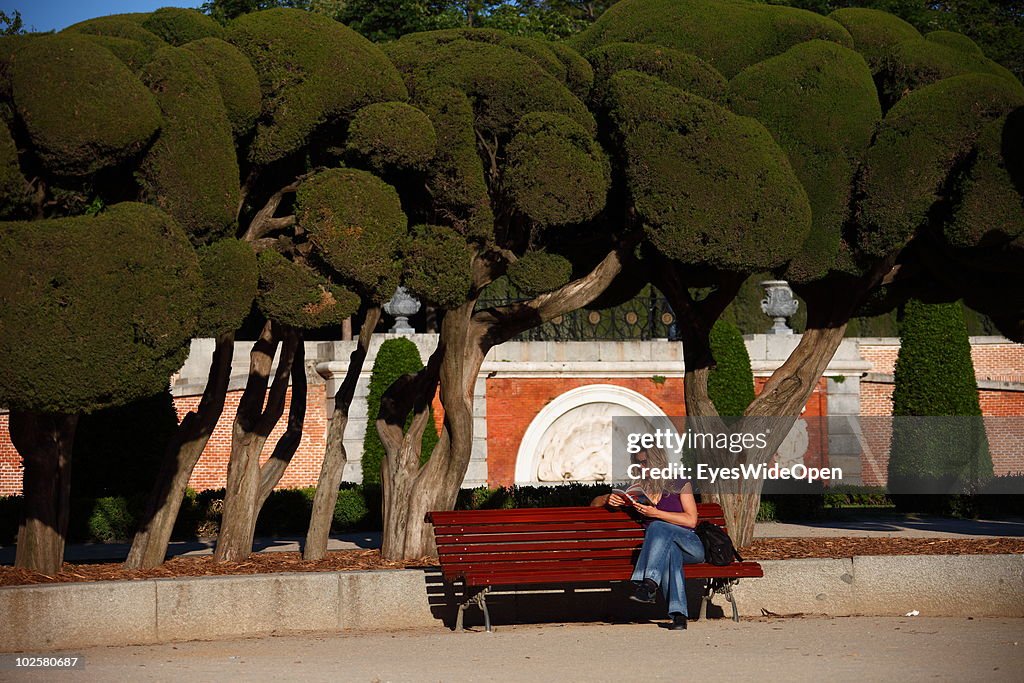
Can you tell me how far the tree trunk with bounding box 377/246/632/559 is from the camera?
1127 centimetres

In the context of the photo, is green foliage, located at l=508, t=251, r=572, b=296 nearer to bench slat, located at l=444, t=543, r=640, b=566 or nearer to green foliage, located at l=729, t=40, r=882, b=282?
green foliage, located at l=729, t=40, r=882, b=282

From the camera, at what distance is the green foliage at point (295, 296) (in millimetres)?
9617

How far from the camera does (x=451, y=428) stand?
1131cm

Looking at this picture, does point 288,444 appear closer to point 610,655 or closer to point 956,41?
point 610,655

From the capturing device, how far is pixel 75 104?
28.1 feet

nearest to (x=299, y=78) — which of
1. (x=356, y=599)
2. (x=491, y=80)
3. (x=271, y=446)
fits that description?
(x=491, y=80)

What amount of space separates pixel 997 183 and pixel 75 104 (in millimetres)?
7409

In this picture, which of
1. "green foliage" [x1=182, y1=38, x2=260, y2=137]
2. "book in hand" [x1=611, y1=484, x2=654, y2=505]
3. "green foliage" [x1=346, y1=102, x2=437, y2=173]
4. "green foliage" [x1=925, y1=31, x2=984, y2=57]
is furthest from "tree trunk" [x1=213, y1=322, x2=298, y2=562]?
"green foliage" [x1=925, y1=31, x2=984, y2=57]

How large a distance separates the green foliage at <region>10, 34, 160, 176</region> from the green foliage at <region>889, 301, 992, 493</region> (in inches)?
593

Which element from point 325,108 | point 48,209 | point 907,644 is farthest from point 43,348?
point 907,644

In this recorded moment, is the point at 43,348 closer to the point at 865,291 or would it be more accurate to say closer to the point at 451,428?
the point at 451,428

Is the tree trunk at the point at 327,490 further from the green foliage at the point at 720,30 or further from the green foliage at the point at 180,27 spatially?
the green foliage at the point at 720,30

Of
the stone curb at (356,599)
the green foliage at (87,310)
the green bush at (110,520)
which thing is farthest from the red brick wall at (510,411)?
the green foliage at (87,310)

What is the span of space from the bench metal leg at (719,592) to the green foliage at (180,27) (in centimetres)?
571
